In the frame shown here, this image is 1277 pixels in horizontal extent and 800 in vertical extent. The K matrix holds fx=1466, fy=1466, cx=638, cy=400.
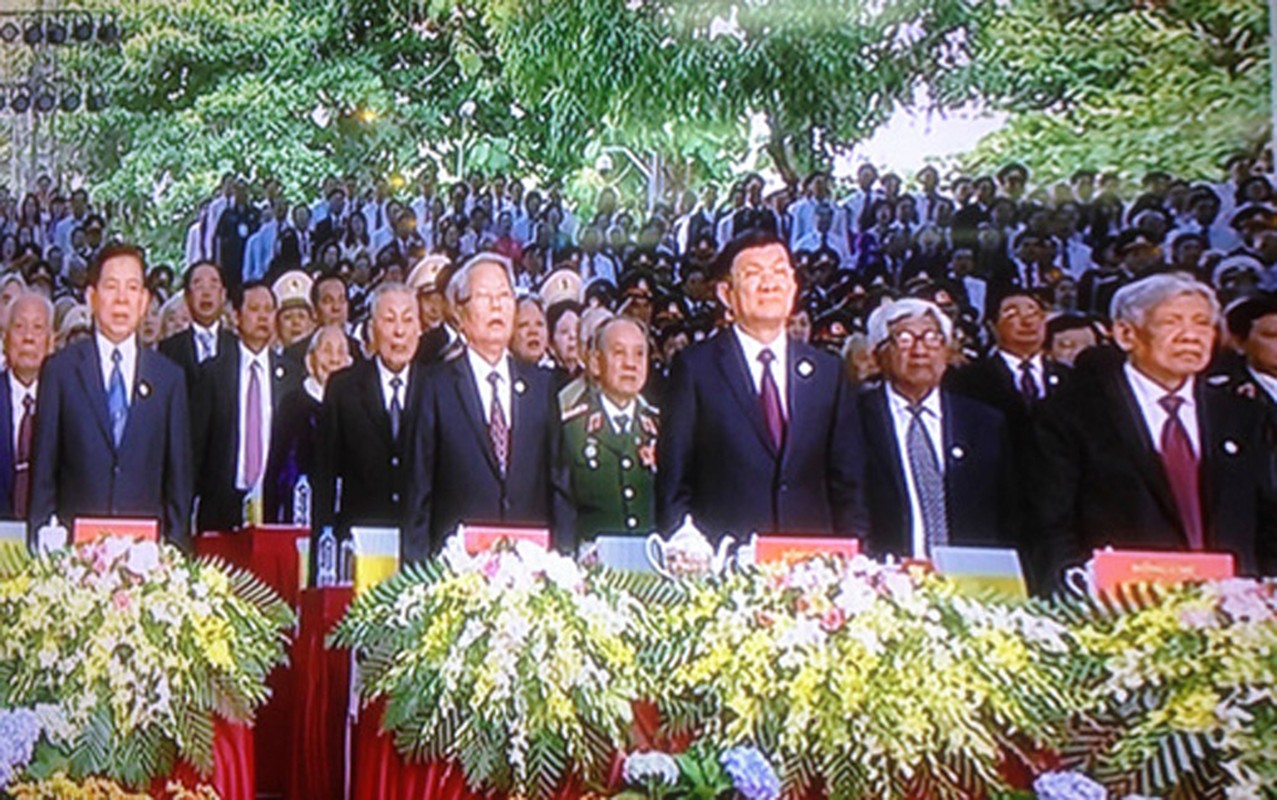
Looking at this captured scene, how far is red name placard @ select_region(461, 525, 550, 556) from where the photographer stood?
323 cm

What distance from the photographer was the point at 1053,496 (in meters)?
2.97

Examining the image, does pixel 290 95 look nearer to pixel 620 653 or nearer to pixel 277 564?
pixel 277 564

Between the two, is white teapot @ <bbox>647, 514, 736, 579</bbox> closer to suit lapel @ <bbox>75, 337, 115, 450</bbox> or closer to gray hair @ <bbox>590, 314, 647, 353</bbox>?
gray hair @ <bbox>590, 314, 647, 353</bbox>

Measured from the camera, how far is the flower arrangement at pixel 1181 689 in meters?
2.80

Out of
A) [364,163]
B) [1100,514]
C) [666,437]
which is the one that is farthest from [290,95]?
[1100,514]

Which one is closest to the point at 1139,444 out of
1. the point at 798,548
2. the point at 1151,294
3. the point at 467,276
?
the point at 1151,294

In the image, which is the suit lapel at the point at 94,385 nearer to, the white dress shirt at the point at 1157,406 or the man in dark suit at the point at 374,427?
the man in dark suit at the point at 374,427

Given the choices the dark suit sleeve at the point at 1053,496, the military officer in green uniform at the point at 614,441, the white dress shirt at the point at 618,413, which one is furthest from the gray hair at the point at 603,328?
the dark suit sleeve at the point at 1053,496

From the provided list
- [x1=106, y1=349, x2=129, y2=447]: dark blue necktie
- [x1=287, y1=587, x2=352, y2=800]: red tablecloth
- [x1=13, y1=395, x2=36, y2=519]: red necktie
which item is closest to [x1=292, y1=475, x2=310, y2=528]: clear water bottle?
[x1=287, y1=587, x2=352, y2=800]: red tablecloth

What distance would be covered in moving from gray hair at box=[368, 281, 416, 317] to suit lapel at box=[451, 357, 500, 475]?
0.22 meters

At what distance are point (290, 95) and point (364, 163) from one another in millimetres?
274

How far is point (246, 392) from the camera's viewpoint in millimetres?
3500

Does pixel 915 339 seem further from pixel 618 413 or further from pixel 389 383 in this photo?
pixel 389 383

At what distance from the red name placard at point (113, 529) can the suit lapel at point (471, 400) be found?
82 cm
